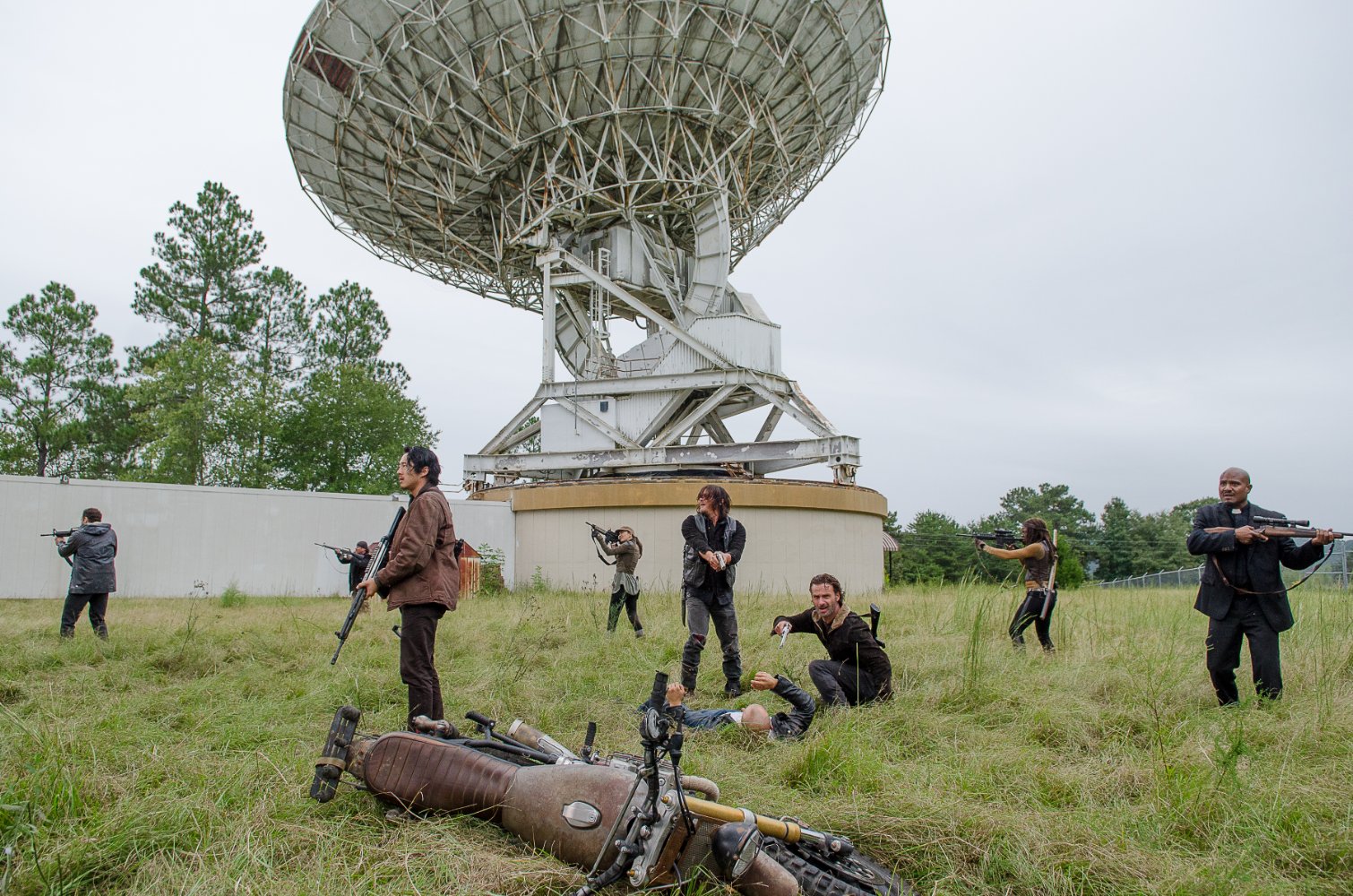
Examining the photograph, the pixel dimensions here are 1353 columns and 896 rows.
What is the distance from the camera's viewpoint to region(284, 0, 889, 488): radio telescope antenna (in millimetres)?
17562

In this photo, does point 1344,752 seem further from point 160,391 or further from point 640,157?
point 160,391

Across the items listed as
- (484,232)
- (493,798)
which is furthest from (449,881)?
(484,232)

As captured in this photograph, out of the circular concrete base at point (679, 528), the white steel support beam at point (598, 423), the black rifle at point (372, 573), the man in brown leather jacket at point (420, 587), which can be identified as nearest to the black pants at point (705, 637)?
the man in brown leather jacket at point (420, 587)

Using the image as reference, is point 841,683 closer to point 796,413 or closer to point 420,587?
point 420,587

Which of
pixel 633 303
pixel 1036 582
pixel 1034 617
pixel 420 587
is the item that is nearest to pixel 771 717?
pixel 420 587

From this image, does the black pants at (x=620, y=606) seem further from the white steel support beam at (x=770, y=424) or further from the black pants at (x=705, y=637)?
the white steel support beam at (x=770, y=424)

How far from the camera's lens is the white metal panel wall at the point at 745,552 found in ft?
61.4

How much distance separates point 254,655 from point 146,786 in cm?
425

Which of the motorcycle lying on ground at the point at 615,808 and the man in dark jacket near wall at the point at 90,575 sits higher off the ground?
the man in dark jacket near wall at the point at 90,575

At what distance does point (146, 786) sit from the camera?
3684mm

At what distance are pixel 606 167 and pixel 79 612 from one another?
14260mm

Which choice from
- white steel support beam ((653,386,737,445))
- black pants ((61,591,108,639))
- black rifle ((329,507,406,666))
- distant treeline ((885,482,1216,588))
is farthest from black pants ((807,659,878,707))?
distant treeline ((885,482,1216,588))

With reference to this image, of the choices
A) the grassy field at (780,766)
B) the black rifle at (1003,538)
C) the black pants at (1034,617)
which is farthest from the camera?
the black rifle at (1003,538)

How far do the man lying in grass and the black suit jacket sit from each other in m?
2.68
